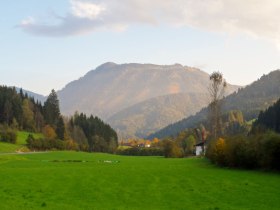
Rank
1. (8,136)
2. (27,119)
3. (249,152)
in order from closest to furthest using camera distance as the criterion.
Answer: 1. (249,152)
2. (8,136)
3. (27,119)

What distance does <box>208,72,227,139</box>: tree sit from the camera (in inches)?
3419

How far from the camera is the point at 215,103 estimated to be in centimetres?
8800

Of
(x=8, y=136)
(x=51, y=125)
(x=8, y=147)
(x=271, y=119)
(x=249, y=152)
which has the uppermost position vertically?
(x=271, y=119)

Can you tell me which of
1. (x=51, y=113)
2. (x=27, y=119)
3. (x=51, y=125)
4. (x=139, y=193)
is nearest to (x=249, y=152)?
(x=139, y=193)

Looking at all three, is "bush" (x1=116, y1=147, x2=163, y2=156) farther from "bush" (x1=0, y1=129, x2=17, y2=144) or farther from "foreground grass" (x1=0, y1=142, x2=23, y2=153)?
"foreground grass" (x1=0, y1=142, x2=23, y2=153)

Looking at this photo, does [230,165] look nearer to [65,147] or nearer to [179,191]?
[179,191]

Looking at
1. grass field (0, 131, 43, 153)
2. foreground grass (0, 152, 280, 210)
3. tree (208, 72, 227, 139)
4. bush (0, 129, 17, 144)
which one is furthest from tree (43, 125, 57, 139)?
foreground grass (0, 152, 280, 210)

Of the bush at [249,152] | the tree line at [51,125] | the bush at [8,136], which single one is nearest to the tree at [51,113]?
the tree line at [51,125]

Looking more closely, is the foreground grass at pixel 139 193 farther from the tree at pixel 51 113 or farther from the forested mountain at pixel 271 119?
the tree at pixel 51 113

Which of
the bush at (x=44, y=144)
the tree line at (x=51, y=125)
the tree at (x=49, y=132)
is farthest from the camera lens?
the tree at (x=49, y=132)

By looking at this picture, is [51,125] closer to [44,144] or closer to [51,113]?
[51,113]

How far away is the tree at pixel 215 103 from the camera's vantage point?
8684 centimetres

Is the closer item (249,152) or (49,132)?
(249,152)

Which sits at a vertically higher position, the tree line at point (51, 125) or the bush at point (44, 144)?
the tree line at point (51, 125)
